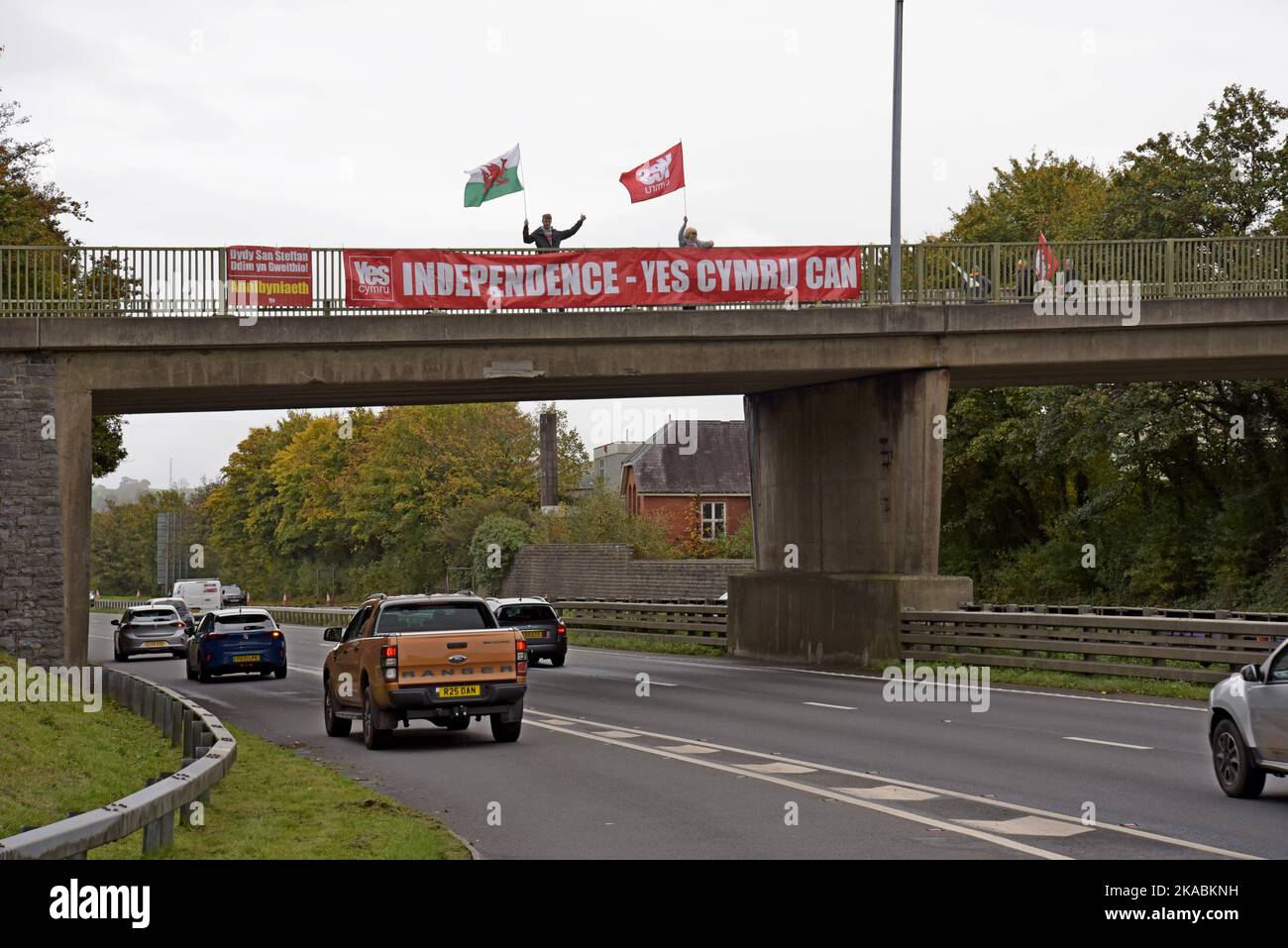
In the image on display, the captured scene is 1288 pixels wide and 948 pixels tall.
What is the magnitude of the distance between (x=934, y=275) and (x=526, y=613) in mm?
11513

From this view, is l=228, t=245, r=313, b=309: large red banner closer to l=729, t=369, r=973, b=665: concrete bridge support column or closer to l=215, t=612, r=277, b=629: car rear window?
l=215, t=612, r=277, b=629: car rear window

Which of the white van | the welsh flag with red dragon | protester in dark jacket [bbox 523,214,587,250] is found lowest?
the white van

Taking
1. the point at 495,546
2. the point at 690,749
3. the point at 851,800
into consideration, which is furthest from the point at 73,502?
the point at 495,546

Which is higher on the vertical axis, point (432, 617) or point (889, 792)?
point (432, 617)

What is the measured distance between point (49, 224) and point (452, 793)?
3734cm

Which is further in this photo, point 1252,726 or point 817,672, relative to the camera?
point 817,672

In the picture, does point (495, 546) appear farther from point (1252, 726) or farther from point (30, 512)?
point (1252, 726)

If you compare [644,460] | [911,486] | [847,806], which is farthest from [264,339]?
[644,460]

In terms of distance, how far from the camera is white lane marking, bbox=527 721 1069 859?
33.8 feet

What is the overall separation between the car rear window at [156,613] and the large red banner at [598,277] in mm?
18669

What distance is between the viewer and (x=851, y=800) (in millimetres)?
12680

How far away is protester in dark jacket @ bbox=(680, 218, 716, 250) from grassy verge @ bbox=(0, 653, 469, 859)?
45.9 feet

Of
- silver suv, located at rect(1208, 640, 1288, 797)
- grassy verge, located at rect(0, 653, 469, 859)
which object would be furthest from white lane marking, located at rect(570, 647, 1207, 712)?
grassy verge, located at rect(0, 653, 469, 859)
